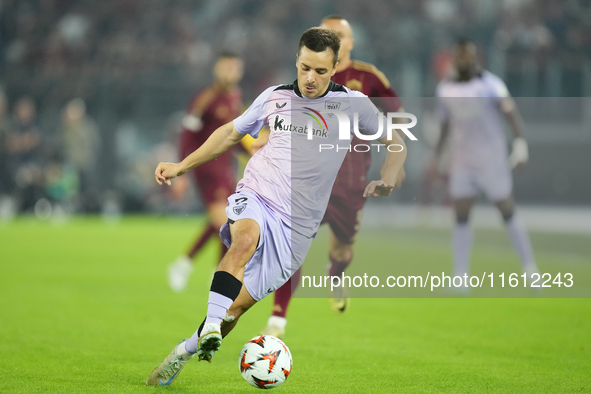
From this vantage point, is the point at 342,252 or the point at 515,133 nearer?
the point at 342,252

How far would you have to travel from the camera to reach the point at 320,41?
4.31m

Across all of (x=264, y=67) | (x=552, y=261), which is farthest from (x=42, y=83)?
(x=552, y=261)

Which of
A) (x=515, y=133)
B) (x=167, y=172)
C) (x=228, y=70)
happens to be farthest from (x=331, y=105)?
(x=515, y=133)

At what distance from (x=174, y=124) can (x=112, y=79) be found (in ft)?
7.94

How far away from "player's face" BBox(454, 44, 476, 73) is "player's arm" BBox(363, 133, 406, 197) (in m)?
4.11

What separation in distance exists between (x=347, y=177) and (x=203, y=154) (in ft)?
5.95

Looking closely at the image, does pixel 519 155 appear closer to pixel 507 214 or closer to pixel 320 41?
pixel 507 214

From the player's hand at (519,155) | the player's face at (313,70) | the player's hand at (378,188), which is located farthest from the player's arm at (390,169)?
the player's hand at (519,155)

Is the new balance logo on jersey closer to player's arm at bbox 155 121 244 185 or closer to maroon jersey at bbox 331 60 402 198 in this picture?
player's arm at bbox 155 121 244 185

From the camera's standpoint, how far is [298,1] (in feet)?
81.0

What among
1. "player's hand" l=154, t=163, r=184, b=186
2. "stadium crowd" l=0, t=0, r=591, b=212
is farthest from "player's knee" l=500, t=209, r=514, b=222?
"stadium crowd" l=0, t=0, r=591, b=212

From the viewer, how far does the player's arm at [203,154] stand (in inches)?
A: 173

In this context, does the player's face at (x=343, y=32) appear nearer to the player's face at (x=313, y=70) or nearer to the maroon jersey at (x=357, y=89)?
the maroon jersey at (x=357, y=89)

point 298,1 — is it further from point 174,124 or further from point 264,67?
point 174,124
